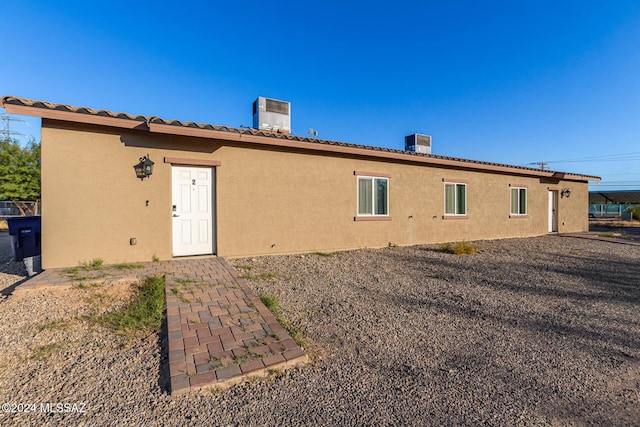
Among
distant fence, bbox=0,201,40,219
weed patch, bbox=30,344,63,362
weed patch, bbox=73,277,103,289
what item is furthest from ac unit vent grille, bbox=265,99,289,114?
distant fence, bbox=0,201,40,219

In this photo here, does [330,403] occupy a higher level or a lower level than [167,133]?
lower

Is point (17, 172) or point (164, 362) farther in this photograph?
point (17, 172)

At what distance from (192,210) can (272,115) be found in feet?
15.9

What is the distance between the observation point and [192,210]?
719cm

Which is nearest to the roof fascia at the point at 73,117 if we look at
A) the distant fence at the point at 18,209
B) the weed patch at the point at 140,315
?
the weed patch at the point at 140,315

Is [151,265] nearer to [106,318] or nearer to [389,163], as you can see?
[106,318]

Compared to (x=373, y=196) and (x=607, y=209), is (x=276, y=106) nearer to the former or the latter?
(x=373, y=196)

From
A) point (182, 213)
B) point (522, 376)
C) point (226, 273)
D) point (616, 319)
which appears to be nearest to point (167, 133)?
point (182, 213)

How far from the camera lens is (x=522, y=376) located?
2836 millimetres

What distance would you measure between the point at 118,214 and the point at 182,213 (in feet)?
4.07

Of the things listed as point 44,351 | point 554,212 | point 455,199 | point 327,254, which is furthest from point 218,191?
point 554,212

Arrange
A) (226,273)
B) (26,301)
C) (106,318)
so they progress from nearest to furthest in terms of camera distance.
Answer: (106,318), (26,301), (226,273)

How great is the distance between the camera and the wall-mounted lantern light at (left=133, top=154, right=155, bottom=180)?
21.3 ft

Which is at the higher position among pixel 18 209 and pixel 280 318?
pixel 18 209
